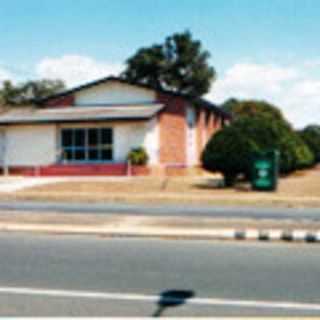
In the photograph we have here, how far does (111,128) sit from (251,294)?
23948 mm

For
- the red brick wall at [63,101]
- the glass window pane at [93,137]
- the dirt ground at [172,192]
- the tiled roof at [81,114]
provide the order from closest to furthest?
1. the dirt ground at [172,192]
2. the tiled roof at [81,114]
3. the glass window pane at [93,137]
4. the red brick wall at [63,101]

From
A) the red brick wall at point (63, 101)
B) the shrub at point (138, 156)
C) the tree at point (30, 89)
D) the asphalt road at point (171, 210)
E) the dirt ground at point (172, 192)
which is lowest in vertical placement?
the asphalt road at point (171, 210)

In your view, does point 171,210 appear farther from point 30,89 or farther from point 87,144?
point 30,89

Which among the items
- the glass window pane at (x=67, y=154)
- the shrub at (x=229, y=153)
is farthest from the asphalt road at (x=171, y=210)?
the glass window pane at (x=67, y=154)

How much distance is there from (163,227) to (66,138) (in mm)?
20001

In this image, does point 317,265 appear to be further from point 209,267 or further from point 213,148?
point 213,148

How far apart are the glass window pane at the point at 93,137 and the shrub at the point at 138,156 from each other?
2470 mm

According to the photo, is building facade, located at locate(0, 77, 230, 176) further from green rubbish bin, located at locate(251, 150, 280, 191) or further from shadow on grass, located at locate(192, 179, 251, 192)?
green rubbish bin, located at locate(251, 150, 280, 191)

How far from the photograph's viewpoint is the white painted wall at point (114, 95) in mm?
33125

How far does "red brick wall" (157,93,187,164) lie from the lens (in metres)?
31.0

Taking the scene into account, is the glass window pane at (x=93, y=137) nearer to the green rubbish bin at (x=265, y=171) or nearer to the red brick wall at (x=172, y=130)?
the red brick wall at (x=172, y=130)

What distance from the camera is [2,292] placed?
655 centimetres

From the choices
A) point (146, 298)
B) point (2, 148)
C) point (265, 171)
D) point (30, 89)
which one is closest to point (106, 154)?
point (2, 148)

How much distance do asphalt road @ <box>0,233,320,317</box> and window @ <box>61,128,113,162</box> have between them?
1983 centimetres
